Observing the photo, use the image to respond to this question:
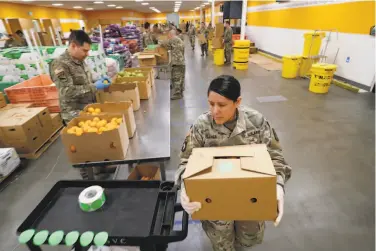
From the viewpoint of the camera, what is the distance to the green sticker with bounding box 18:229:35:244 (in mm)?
979

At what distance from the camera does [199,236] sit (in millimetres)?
1998

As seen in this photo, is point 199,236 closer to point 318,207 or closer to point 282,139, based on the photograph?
point 318,207

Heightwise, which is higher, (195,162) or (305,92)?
(195,162)

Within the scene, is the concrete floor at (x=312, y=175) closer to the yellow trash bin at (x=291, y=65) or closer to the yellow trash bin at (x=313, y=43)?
the yellow trash bin at (x=313, y=43)

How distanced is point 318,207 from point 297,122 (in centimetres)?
211

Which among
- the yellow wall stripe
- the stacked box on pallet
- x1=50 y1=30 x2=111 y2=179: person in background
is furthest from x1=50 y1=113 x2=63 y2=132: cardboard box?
the yellow wall stripe

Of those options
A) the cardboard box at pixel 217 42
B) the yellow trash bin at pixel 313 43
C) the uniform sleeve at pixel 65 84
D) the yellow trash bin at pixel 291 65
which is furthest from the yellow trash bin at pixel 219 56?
the uniform sleeve at pixel 65 84

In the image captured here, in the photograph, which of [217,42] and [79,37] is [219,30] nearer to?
[217,42]

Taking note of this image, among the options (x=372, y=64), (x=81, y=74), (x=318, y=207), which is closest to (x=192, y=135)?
(x=318, y=207)

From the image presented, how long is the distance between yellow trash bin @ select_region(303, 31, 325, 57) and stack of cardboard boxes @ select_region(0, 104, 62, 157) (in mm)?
6605

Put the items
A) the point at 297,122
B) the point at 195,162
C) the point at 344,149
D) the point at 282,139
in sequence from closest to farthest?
the point at 195,162 < the point at 344,149 < the point at 282,139 < the point at 297,122

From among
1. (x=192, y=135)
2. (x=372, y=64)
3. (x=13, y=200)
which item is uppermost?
(x=192, y=135)

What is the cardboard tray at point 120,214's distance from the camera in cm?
104

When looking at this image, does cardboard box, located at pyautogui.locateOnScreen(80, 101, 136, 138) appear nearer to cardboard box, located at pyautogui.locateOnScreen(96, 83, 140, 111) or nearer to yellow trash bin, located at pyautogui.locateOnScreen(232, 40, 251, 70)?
cardboard box, located at pyautogui.locateOnScreen(96, 83, 140, 111)
